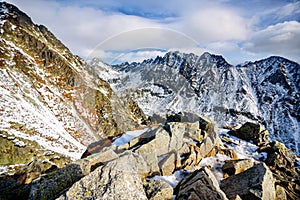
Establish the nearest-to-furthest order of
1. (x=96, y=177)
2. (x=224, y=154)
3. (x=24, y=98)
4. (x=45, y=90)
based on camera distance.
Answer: (x=96, y=177) < (x=224, y=154) < (x=24, y=98) < (x=45, y=90)

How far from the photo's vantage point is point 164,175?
46.0 feet

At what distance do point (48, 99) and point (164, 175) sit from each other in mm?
49007

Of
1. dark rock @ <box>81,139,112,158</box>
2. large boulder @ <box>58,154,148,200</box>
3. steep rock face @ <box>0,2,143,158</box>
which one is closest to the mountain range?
large boulder @ <box>58,154,148,200</box>

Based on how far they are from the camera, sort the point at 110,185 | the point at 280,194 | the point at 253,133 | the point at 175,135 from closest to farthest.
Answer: the point at 110,185 < the point at 280,194 < the point at 175,135 < the point at 253,133

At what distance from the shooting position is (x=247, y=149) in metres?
23.7

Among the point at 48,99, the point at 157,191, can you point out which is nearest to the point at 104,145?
the point at 157,191

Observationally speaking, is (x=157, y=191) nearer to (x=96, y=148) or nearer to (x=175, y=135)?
(x=175, y=135)

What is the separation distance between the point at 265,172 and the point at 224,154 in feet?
25.2

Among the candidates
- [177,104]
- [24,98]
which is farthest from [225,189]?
[177,104]

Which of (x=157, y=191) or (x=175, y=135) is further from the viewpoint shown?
(x=175, y=135)

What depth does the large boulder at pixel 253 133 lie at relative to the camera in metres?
26.7

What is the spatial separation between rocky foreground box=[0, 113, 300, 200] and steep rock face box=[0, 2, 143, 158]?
95.8 ft

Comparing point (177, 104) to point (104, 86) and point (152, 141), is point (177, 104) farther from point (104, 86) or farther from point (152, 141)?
point (152, 141)

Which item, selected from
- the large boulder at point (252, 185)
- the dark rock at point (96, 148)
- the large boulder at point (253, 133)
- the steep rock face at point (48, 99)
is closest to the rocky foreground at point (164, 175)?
the large boulder at point (252, 185)
